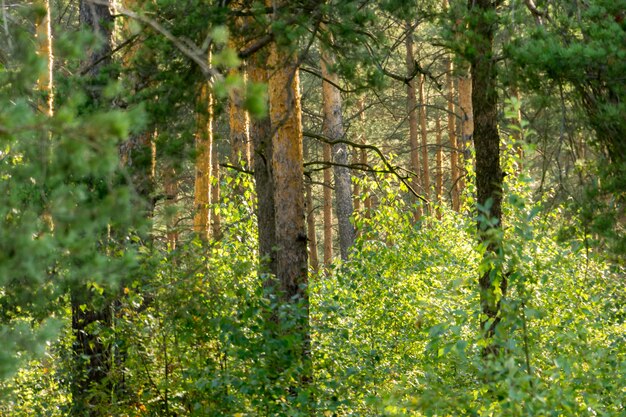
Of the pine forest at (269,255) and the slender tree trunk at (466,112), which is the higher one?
the slender tree trunk at (466,112)

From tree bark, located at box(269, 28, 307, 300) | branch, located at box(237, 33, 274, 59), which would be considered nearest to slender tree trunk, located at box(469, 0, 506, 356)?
branch, located at box(237, 33, 274, 59)

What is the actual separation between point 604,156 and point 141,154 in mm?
3756

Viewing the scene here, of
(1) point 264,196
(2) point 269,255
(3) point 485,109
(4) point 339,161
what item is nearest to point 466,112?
(4) point 339,161

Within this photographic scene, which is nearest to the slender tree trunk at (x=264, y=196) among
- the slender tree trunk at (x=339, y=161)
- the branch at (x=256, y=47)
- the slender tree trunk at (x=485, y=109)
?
the branch at (x=256, y=47)

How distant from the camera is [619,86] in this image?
258 inches

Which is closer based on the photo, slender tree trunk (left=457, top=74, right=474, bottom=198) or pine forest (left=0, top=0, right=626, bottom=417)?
pine forest (left=0, top=0, right=626, bottom=417)

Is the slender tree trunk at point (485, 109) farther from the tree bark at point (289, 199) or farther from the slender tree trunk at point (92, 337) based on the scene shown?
the slender tree trunk at point (92, 337)

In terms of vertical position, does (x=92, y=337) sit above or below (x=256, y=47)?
below

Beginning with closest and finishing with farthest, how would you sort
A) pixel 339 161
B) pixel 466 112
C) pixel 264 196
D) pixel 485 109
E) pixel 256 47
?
pixel 485 109, pixel 256 47, pixel 264 196, pixel 339 161, pixel 466 112

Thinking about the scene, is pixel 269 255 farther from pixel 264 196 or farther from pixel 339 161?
pixel 339 161

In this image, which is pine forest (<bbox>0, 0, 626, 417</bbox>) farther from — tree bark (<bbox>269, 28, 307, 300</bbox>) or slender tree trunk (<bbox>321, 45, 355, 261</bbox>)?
slender tree trunk (<bbox>321, 45, 355, 261</bbox>)

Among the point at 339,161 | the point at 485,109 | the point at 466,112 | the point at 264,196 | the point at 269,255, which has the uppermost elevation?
the point at 466,112

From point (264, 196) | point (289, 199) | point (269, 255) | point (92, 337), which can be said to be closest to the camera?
point (269, 255)

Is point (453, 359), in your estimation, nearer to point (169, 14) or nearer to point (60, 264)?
point (60, 264)
